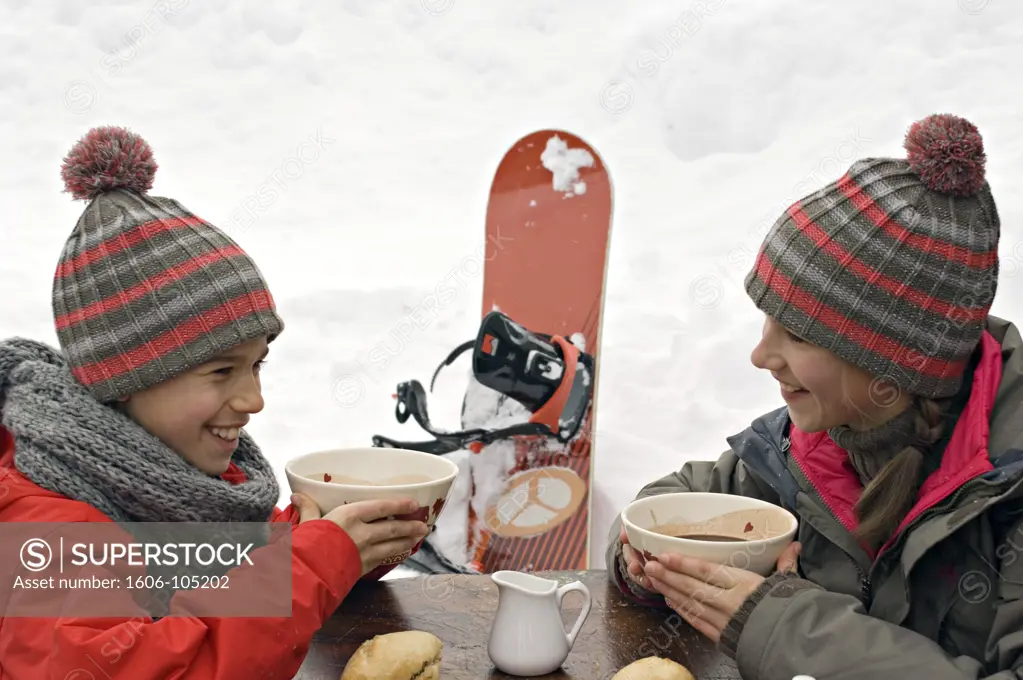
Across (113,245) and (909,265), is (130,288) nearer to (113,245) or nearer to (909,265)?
(113,245)

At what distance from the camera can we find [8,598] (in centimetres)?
122

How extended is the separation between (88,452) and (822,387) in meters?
1.15

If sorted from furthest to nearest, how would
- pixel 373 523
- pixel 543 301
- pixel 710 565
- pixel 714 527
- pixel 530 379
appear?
pixel 543 301
pixel 530 379
pixel 714 527
pixel 373 523
pixel 710 565

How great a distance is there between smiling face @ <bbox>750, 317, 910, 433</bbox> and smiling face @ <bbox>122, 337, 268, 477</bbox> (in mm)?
859

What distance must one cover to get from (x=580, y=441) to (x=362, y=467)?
4.80 ft

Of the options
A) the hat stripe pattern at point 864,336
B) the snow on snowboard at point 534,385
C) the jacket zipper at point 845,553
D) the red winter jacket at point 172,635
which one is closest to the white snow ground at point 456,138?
the snow on snowboard at point 534,385

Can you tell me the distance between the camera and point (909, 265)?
138 centimetres

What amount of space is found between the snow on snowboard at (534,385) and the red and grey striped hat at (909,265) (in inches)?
63.2

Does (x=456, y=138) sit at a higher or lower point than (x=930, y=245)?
higher

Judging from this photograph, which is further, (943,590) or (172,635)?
(943,590)

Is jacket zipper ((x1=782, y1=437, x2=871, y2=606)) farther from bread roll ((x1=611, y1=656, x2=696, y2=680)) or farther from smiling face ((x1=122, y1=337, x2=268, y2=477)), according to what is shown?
smiling face ((x1=122, y1=337, x2=268, y2=477))

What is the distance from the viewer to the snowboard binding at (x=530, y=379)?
3.02m

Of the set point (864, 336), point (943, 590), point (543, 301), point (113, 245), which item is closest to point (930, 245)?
point (864, 336)

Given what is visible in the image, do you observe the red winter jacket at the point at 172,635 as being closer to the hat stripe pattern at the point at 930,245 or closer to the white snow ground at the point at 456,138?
the hat stripe pattern at the point at 930,245
